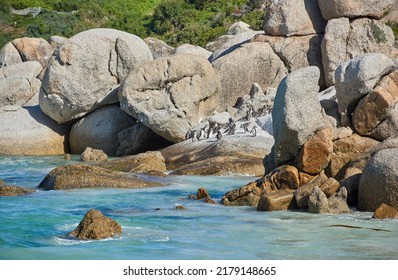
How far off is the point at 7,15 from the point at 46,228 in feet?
166

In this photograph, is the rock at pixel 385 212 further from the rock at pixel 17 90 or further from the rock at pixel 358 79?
the rock at pixel 17 90

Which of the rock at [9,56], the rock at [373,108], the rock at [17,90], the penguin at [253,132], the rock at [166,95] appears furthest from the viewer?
the rock at [9,56]

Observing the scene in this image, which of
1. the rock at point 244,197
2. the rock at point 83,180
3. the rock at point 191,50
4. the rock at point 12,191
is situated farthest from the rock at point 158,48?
the rock at point 244,197

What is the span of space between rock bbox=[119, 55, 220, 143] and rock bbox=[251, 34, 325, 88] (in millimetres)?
3673

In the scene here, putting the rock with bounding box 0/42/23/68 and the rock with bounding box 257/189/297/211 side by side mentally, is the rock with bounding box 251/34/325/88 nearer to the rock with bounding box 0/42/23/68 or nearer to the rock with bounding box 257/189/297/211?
the rock with bounding box 257/189/297/211

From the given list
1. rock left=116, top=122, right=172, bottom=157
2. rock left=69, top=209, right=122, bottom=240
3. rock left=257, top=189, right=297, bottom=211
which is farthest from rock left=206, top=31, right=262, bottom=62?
rock left=69, top=209, right=122, bottom=240

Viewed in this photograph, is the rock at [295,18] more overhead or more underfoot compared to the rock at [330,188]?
more overhead

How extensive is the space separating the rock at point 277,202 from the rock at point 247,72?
15.2 m

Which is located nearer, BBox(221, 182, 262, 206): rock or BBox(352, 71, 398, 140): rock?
BBox(221, 182, 262, 206): rock

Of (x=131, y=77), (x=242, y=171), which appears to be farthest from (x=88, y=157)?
(x=242, y=171)

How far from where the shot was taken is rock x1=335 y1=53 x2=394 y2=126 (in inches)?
784

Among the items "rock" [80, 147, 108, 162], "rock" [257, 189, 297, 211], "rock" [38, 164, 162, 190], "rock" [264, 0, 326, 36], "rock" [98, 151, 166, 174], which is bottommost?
"rock" [80, 147, 108, 162]

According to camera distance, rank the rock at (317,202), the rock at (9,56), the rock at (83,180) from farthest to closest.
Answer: the rock at (9,56)
the rock at (83,180)
the rock at (317,202)

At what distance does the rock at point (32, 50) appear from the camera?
1710 inches
